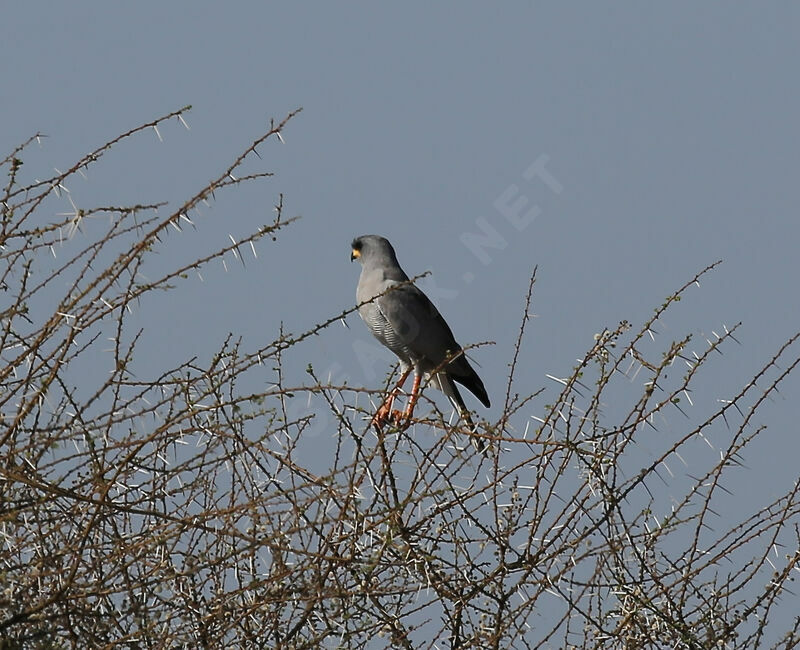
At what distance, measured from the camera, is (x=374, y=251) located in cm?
794

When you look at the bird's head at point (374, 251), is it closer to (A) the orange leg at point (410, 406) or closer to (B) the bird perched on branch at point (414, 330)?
(B) the bird perched on branch at point (414, 330)

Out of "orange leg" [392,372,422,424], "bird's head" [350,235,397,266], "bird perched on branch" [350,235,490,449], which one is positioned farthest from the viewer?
"bird's head" [350,235,397,266]

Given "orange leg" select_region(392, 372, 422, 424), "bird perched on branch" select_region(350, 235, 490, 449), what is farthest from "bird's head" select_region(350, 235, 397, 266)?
"orange leg" select_region(392, 372, 422, 424)

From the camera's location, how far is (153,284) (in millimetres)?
3514

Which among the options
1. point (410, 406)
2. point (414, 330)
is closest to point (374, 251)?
point (414, 330)

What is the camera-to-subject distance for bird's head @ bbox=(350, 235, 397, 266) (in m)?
7.89

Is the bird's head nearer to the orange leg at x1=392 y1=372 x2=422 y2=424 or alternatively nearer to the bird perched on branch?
the bird perched on branch

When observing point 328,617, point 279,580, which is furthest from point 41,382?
point 328,617

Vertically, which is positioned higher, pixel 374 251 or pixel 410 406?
pixel 374 251

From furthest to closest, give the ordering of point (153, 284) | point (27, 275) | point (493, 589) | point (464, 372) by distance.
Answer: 1. point (464, 372)
2. point (493, 589)
3. point (27, 275)
4. point (153, 284)

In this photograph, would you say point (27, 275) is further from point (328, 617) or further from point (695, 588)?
point (695, 588)

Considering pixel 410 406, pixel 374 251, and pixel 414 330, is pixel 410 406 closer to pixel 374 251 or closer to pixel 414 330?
pixel 414 330

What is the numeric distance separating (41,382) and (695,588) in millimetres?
2326

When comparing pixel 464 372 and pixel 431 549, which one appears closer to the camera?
pixel 431 549
